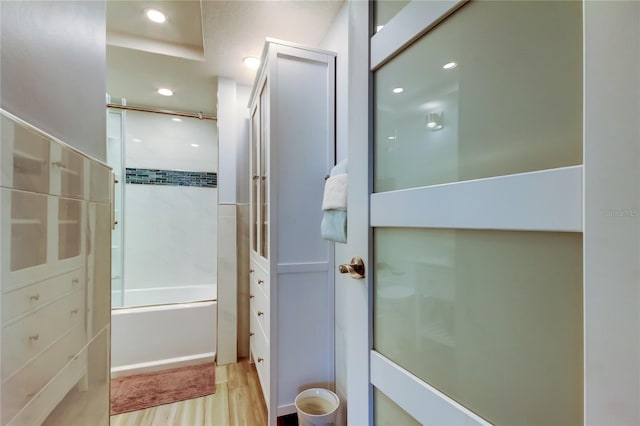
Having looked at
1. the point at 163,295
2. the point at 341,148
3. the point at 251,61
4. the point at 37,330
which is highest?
the point at 251,61

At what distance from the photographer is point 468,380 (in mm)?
499

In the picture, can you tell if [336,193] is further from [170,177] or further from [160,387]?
[170,177]

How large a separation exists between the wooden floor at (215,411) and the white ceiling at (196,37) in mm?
2235

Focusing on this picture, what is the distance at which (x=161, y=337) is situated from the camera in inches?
85.2

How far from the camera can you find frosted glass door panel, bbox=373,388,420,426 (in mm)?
608

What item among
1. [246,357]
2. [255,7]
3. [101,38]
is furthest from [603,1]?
[246,357]

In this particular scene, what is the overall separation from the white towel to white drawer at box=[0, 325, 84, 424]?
2.85 feet

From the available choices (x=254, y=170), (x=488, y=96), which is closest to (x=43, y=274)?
(x=488, y=96)

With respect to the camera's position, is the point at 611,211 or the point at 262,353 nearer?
the point at 611,211

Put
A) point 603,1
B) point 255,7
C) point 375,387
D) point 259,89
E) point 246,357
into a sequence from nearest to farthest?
point 603,1 → point 375,387 → point 255,7 → point 259,89 → point 246,357

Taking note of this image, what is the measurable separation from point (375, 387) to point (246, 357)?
1.97 metres

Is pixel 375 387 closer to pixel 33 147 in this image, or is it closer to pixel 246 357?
pixel 33 147

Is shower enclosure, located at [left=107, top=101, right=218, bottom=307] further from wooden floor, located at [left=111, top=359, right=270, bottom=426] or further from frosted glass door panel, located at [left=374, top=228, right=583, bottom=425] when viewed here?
frosted glass door panel, located at [left=374, top=228, right=583, bottom=425]

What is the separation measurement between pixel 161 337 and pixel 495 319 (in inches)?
94.3
